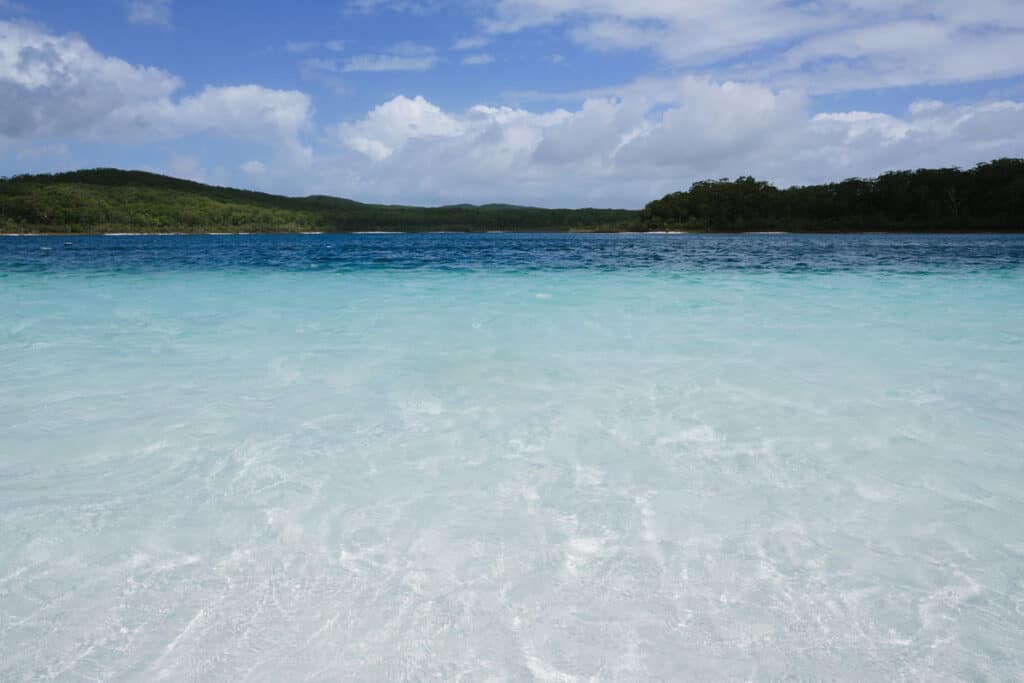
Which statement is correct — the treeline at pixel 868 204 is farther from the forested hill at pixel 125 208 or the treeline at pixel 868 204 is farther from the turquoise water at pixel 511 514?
the turquoise water at pixel 511 514

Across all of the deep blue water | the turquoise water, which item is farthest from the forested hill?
the turquoise water

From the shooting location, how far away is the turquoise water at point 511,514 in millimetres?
2525

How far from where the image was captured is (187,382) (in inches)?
275

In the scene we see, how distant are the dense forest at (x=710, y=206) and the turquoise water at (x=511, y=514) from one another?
121 metres

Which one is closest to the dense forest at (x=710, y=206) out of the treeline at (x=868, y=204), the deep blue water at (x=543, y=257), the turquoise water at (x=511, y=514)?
the treeline at (x=868, y=204)

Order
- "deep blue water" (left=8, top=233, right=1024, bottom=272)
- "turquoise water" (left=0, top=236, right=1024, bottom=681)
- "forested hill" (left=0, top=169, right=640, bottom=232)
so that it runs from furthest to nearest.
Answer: "forested hill" (left=0, top=169, right=640, bottom=232) → "deep blue water" (left=8, top=233, right=1024, bottom=272) → "turquoise water" (left=0, top=236, right=1024, bottom=681)

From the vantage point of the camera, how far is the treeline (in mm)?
103062

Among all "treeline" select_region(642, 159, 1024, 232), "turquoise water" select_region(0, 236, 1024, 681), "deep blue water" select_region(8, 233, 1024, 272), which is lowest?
"turquoise water" select_region(0, 236, 1024, 681)

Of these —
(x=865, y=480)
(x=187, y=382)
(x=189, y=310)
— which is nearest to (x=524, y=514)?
(x=865, y=480)

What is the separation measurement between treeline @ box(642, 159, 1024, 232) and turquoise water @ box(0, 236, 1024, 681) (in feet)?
398

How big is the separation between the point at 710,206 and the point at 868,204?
3494 centimetres

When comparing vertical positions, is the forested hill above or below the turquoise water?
above

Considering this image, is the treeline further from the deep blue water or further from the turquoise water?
the turquoise water

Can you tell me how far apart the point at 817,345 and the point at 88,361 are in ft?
35.4
